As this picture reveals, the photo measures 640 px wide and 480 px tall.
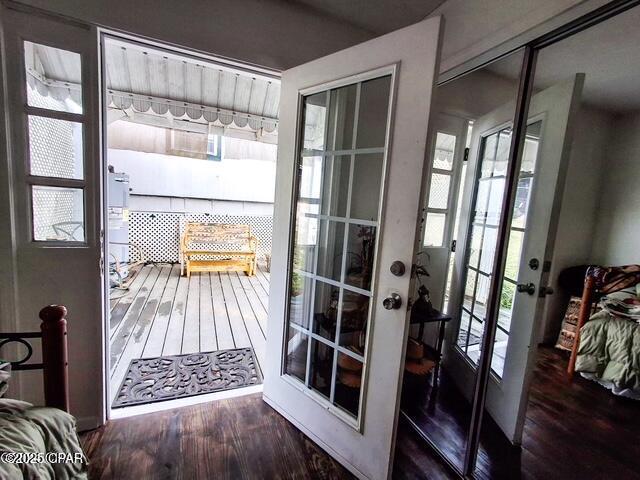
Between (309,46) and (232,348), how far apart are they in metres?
2.22

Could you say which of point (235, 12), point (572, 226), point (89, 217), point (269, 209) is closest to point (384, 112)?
point (235, 12)

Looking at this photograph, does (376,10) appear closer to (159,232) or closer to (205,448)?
(205,448)

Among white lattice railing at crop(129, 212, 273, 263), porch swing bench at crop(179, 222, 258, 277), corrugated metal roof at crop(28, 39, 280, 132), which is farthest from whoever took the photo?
white lattice railing at crop(129, 212, 273, 263)

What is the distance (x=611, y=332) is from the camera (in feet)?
6.63

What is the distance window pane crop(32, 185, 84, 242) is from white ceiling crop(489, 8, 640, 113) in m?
2.46

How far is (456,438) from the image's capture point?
1.58 m

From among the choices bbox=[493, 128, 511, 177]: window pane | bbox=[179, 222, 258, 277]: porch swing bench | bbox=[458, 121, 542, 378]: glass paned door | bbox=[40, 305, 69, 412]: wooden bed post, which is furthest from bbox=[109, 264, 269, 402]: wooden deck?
bbox=[493, 128, 511, 177]: window pane

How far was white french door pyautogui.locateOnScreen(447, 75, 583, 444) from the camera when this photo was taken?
1.42 m

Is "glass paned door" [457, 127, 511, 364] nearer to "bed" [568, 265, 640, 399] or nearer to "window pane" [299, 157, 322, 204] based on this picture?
"bed" [568, 265, 640, 399]

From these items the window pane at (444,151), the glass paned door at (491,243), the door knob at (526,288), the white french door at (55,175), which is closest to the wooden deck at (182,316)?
the white french door at (55,175)

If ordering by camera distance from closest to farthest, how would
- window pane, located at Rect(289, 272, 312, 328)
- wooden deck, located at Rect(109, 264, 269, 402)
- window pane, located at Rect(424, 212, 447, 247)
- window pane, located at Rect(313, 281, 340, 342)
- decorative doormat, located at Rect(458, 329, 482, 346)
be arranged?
window pane, located at Rect(313, 281, 340, 342) < window pane, located at Rect(289, 272, 312, 328) < decorative doormat, located at Rect(458, 329, 482, 346) < window pane, located at Rect(424, 212, 447, 247) < wooden deck, located at Rect(109, 264, 269, 402)

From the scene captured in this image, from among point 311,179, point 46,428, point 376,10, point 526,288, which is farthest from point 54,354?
point 376,10

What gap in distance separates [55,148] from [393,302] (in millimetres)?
1644

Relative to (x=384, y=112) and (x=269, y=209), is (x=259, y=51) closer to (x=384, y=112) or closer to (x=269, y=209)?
(x=384, y=112)
